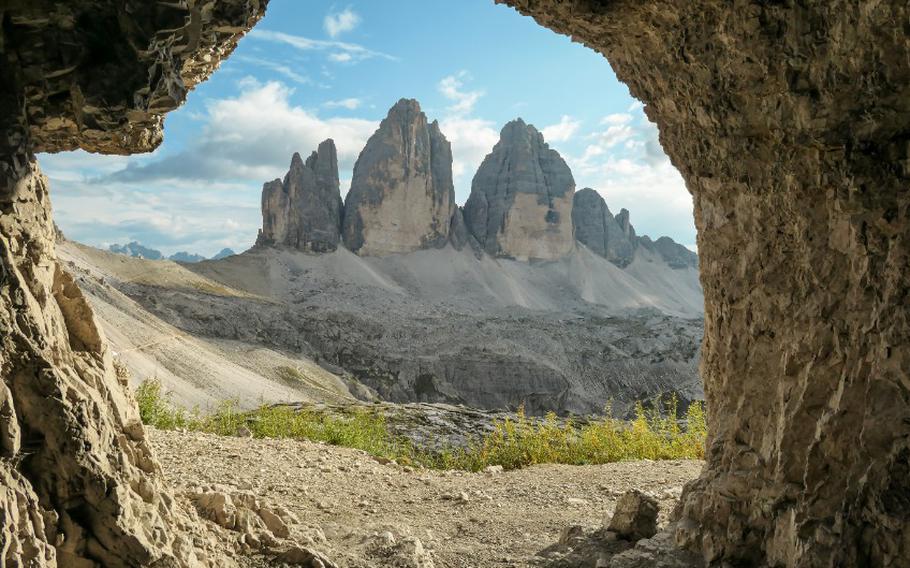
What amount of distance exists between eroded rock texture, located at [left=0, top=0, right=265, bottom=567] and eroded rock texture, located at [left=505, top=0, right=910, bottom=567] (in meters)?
2.64

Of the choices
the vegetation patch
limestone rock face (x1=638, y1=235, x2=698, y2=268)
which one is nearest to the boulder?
the vegetation patch

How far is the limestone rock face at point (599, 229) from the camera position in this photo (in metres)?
108

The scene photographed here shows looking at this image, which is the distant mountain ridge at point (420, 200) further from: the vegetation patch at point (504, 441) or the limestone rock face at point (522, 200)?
the vegetation patch at point (504, 441)

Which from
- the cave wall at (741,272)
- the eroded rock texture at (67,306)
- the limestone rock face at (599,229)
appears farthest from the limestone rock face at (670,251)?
the eroded rock texture at (67,306)

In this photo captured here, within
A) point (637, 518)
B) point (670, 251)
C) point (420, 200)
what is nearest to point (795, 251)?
point (637, 518)

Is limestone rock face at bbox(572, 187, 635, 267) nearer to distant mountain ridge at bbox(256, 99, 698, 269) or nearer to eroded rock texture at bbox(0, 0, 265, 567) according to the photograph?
distant mountain ridge at bbox(256, 99, 698, 269)

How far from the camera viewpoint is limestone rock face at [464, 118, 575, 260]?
92.8m

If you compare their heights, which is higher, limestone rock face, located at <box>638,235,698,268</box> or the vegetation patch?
limestone rock face, located at <box>638,235,698,268</box>

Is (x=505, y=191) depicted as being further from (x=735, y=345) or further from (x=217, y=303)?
(x=735, y=345)

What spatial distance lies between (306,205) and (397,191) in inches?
456

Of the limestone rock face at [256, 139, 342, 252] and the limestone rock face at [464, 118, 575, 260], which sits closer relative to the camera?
the limestone rock face at [256, 139, 342, 252]

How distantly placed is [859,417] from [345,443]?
8022 mm

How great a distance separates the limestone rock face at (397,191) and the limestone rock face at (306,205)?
329 centimetres

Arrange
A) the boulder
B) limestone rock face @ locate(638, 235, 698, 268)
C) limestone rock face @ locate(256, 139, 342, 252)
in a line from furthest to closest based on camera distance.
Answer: limestone rock face @ locate(638, 235, 698, 268) < limestone rock face @ locate(256, 139, 342, 252) < the boulder
